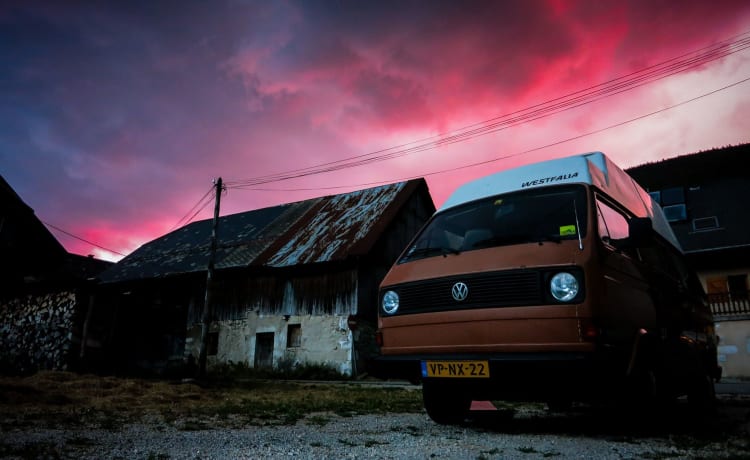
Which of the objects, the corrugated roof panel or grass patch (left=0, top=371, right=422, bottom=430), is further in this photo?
the corrugated roof panel

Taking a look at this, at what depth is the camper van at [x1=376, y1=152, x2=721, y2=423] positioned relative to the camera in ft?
13.5

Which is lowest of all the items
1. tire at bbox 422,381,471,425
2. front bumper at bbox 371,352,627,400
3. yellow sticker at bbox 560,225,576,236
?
tire at bbox 422,381,471,425

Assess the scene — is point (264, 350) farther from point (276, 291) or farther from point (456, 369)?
point (456, 369)

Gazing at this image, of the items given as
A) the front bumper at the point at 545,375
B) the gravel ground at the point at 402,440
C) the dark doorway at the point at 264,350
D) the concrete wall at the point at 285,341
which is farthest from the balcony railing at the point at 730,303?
the front bumper at the point at 545,375

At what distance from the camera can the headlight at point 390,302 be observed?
518 cm

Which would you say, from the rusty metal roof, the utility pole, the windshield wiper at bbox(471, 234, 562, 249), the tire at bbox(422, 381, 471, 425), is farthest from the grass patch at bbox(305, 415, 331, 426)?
the rusty metal roof

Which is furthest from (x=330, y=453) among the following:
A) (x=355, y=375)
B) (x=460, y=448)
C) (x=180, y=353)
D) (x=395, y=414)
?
(x=180, y=353)

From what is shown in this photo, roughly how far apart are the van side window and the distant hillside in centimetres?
2089

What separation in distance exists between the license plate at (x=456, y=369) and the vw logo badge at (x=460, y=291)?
22.3 inches

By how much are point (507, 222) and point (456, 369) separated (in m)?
1.58

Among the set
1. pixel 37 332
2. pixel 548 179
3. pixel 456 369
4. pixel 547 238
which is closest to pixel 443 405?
pixel 456 369

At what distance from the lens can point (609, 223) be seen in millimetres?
5043

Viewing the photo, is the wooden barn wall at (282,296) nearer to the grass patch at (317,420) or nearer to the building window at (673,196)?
the grass patch at (317,420)

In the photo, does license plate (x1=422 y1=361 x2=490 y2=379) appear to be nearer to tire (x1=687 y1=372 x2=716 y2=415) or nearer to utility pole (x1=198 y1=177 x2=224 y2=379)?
tire (x1=687 y1=372 x2=716 y2=415)
